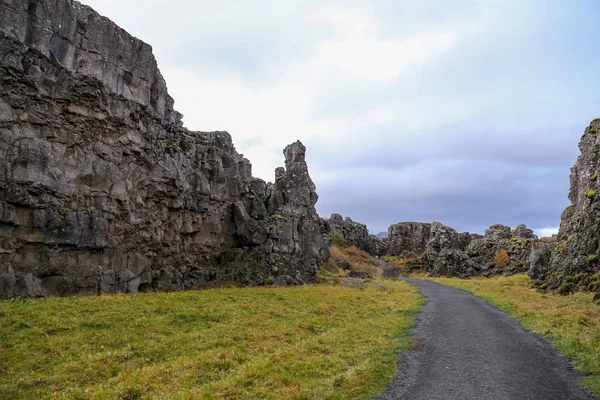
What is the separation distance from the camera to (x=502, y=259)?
292 feet

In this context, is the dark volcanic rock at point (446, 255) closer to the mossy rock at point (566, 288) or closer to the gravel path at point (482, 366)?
the mossy rock at point (566, 288)

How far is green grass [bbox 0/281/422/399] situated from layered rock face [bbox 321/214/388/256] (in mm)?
96997

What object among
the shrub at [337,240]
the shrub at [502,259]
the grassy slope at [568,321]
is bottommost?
the grassy slope at [568,321]

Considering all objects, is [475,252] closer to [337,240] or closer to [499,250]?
[499,250]

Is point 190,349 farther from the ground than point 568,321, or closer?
closer

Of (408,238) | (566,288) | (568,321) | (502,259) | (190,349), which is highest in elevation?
(408,238)

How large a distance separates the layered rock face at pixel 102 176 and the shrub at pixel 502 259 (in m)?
55.7

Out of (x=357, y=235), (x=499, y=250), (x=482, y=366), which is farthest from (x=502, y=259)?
(x=482, y=366)

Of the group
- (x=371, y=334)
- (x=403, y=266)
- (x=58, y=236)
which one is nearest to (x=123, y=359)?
(x=371, y=334)

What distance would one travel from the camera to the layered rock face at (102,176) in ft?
101

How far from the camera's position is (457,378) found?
16328 mm

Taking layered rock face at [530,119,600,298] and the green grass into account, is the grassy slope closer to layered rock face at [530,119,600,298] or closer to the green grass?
layered rock face at [530,119,600,298]

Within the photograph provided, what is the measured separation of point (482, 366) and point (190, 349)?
13.9m

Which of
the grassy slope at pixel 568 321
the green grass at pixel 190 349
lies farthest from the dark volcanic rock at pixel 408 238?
the green grass at pixel 190 349
